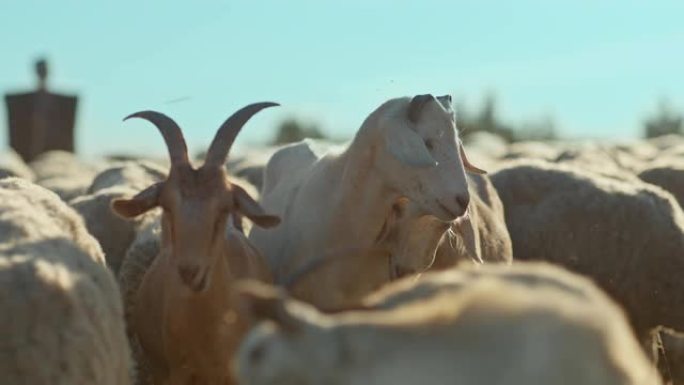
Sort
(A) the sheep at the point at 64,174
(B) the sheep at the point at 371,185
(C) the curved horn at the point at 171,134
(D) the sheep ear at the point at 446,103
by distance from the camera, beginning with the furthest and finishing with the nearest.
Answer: (A) the sheep at the point at 64,174 → (D) the sheep ear at the point at 446,103 → (B) the sheep at the point at 371,185 → (C) the curved horn at the point at 171,134

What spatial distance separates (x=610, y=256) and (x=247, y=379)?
810cm

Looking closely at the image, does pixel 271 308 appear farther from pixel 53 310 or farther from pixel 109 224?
pixel 109 224

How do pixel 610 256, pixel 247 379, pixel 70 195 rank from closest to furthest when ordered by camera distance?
1. pixel 247 379
2. pixel 610 256
3. pixel 70 195

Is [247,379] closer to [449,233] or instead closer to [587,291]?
[587,291]

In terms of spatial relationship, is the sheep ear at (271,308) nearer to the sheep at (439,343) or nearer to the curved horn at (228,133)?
the sheep at (439,343)

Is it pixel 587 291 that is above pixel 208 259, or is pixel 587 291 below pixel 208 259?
above

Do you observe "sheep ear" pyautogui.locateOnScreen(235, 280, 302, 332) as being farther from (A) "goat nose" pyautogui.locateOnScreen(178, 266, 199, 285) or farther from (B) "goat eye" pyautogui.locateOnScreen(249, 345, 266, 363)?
(A) "goat nose" pyautogui.locateOnScreen(178, 266, 199, 285)

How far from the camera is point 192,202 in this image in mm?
6883

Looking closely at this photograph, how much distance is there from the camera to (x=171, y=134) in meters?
7.38

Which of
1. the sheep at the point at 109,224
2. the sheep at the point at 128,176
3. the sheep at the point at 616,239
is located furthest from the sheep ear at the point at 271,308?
the sheep at the point at 128,176

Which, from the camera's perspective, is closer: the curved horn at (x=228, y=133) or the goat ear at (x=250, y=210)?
the goat ear at (x=250, y=210)

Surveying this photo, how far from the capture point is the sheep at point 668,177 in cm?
1332

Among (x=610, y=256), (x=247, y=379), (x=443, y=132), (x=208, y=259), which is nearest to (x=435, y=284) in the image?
(x=247, y=379)

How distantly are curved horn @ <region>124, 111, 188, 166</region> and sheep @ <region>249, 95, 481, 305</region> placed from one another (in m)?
0.98
